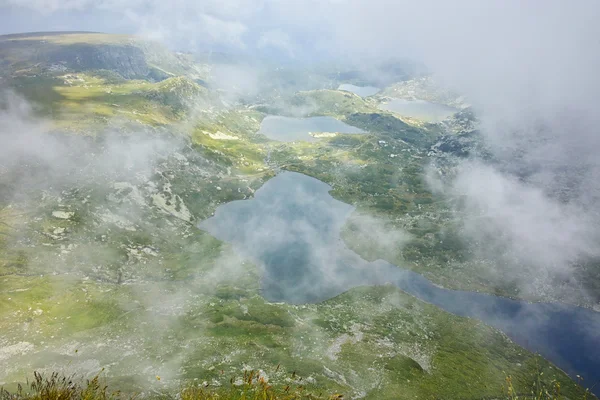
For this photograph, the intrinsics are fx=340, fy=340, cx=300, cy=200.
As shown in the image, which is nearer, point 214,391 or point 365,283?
point 214,391

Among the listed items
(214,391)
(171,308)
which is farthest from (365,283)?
(214,391)

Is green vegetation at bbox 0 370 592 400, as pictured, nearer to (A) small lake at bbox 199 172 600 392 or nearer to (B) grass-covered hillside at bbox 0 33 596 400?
(B) grass-covered hillside at bbox 0 33 596 400

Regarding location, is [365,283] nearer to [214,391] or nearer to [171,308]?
[171,308]

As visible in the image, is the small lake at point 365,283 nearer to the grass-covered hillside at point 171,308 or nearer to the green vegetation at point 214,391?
the grass-covered hillside at point 171,308

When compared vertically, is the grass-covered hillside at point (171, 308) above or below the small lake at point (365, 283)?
above

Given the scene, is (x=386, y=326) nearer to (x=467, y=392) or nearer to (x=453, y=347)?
(x=453, y=347)

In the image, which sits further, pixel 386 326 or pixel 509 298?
pixel 509 298

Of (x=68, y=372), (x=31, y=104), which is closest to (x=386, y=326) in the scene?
(x=68, y=372)

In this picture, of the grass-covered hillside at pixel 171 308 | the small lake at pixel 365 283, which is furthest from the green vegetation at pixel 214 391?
the small lake at pixel 365 283
